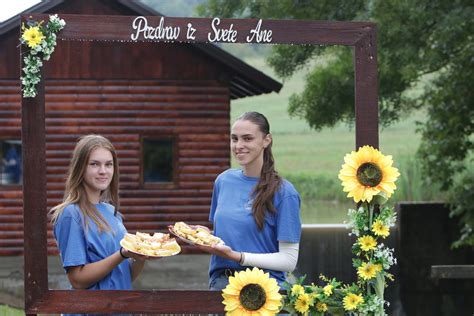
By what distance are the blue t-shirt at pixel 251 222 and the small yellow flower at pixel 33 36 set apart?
1.02 metres

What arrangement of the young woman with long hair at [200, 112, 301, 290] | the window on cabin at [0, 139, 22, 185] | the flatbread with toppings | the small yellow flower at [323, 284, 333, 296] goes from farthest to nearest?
1. the window on cabin at [0, 139, 22, 185]
2. the small yellow flower at [323, 284, 333, 296]
3. the young woman with long hair at [200, 112, 301, 290]
4. the flatbread with toppings

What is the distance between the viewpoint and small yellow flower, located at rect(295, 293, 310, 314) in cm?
482

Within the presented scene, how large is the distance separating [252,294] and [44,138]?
42.9 inches

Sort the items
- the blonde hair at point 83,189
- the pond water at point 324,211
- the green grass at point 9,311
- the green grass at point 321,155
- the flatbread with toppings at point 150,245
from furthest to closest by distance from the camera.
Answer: the pond water at point 324,211, the green grass at point 321,155, the green grass at point 9,311, the blonde hair at point 83,189, the flatbread with toppings at point 150,245

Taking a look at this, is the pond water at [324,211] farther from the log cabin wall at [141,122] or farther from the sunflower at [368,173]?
the sunflower at [368,173]

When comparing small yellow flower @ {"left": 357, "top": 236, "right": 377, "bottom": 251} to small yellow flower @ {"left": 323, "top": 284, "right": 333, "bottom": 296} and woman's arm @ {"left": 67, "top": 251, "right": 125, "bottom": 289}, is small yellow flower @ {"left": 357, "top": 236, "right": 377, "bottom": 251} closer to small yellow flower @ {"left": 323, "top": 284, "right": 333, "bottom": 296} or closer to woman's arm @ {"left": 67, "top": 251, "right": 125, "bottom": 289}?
small yellow flower @ {"left": 323, "top": 284, "right": 333, "bottom": 296}

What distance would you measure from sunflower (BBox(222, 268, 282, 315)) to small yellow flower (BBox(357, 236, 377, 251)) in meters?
0.46

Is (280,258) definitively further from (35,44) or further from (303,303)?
(35,44)

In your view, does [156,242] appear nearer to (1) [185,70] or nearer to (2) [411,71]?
(2) [411,71]

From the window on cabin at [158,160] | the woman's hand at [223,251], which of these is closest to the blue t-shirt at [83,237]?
the woman's hand at [223,251]

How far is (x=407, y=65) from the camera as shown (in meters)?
14.2

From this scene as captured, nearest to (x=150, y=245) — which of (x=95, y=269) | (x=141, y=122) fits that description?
(x=95, y=269)

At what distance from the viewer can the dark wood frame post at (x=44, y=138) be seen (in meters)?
4.78

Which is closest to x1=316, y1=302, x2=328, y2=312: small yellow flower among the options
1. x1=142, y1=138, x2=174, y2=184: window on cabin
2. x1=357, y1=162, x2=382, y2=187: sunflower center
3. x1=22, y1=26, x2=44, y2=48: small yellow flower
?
x1=357, y1=162, x2=382, y2=187: sunflower center
